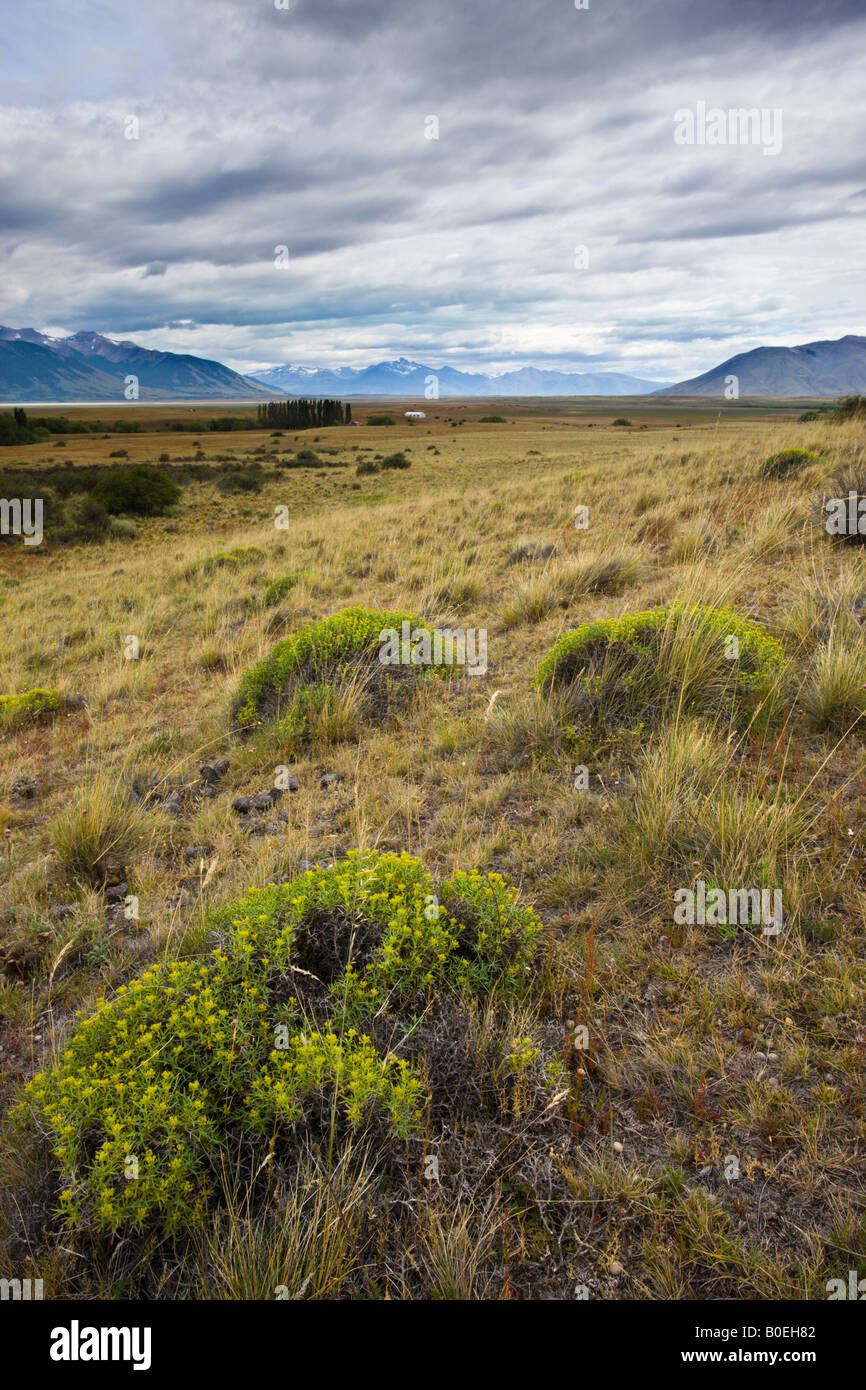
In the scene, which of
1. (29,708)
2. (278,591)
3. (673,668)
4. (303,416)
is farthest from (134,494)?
(303,416)

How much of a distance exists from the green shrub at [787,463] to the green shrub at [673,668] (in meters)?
6.55

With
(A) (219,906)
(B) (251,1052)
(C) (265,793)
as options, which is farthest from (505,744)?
(B) (251,1052)

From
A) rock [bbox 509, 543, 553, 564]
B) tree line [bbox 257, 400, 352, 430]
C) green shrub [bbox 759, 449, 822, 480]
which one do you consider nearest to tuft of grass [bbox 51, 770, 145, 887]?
rock [bbox 509, 543, 553, 564]

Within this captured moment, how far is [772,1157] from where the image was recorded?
6.25 feet

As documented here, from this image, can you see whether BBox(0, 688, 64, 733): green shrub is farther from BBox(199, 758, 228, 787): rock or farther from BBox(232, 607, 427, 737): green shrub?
BBox(199, 758, 228, 787): rock

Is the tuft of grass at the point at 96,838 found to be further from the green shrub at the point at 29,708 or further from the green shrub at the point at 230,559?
the green shrub at the point at 230,559

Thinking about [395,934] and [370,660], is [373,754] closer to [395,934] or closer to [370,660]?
[370,660]

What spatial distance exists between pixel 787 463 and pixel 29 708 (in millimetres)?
10989

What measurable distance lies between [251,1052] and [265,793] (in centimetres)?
255

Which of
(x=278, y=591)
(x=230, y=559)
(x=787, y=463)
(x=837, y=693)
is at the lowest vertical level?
(x=837, y=693)

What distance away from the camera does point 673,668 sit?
14.3ft

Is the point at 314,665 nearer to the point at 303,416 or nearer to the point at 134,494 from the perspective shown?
the point at 134,494

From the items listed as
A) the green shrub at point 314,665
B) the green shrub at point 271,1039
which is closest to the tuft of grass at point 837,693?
the green shrub at point 271,1039

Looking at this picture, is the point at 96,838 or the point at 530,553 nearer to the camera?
the point at 96,838
